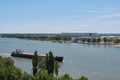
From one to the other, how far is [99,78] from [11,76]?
799 inches

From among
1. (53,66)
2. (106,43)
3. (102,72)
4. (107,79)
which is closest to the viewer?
(53,66)

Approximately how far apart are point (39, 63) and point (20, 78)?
37.5ft

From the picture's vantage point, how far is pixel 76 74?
49.5 metres

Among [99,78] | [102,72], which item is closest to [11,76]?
[99,78]

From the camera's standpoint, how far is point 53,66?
38.5 meters

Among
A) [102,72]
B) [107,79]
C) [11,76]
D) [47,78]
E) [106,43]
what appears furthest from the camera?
[106,43]

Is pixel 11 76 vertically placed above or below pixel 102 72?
above

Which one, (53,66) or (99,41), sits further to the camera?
(99,41)

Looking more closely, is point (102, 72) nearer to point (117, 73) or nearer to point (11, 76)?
point (117, 73)

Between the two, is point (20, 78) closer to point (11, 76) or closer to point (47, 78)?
point (11, 76)

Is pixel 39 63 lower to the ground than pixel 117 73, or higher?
higher

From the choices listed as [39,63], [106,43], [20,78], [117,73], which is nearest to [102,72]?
[117,73]

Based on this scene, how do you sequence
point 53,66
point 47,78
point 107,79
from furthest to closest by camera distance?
point 107,79 → point 53,66 → point 47,78

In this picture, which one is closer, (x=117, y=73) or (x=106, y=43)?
(x=117, y=73)
